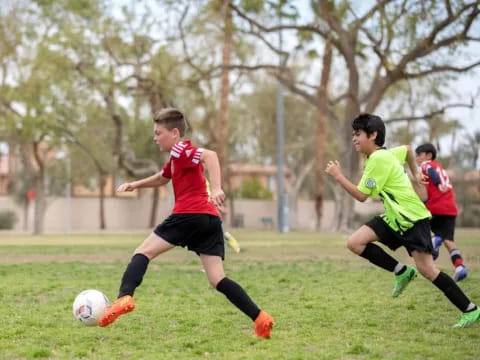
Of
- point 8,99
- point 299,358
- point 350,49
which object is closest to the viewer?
point 299,358

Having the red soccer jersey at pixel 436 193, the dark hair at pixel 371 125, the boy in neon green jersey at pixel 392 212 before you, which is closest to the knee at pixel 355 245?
the boy in neon green jersey at pixel 392 212

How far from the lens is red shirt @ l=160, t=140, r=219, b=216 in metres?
5.91

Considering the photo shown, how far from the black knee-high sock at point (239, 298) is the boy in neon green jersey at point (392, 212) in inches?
48.0

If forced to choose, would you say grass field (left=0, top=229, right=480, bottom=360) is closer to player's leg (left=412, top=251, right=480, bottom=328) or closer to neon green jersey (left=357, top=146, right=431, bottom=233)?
player's leg (left=412, top=251, right=480, bottom=328)

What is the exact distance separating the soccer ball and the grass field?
161 millimetres

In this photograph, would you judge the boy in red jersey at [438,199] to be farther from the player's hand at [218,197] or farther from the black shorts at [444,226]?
the player's hand at [218,197]

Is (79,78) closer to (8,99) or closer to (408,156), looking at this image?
(8,99)

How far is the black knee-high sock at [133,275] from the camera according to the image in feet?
19.1

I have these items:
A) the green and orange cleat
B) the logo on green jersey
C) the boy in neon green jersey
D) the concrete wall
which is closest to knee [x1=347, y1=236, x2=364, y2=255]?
the boy in neon green jersey

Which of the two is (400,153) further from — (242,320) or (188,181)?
(188,181)

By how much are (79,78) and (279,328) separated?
28300mm

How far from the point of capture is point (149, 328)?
21.5 feet

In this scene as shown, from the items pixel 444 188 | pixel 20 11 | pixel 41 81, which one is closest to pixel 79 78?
pixel 41 81

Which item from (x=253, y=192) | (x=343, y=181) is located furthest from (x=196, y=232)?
(x=253, y=192)
